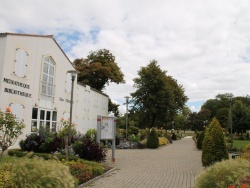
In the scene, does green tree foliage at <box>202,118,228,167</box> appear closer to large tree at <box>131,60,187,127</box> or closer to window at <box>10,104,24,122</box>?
window at <box>10,104,24,122</box>

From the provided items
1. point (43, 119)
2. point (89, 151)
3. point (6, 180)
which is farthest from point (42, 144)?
point (6, 180)

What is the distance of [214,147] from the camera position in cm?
1187

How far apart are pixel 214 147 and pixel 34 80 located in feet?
44.6

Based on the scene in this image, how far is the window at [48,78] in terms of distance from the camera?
21391 millimetres

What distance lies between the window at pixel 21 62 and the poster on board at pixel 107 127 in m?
7.24

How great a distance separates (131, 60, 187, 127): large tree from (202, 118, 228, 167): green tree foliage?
26.9 metres

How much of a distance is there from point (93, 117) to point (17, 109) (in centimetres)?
1511

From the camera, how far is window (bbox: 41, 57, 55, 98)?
21.4 meters

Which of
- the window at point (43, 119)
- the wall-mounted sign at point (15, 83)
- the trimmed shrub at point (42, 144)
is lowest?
the trimmed shrub at point (42, 144)

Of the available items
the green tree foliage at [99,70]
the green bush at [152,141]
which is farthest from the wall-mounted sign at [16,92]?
the green tree foliage at [99,70]

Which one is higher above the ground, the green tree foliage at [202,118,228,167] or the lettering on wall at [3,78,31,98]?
the lettering on wall at [3,78,31,98]

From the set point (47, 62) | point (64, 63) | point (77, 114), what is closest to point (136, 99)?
point (77, 114)

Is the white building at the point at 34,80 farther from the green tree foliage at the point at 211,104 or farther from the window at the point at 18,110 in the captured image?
the green tree foliage at the point at 211,104

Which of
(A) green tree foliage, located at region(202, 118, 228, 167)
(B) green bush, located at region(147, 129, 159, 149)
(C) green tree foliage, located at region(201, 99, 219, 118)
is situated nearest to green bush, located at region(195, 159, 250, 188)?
(A) green tree foliage, located at region(202, 118, 228, 167)
